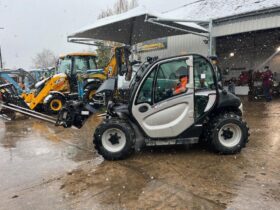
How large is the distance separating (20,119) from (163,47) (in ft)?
34.3

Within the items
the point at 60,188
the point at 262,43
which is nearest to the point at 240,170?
the point at 60,188

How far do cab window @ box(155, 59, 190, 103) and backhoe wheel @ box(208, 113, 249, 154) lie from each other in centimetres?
89

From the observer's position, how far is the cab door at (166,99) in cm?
544

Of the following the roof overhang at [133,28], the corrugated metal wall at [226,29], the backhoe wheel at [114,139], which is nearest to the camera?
the backhoe wheel at [114,139]

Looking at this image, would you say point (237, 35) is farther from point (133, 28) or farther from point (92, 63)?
point (92, 63)

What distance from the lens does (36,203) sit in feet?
12.8

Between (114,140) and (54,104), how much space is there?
21.7ft

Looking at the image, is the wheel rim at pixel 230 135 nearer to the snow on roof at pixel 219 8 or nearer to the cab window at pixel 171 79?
the cab window at pixel 171 79

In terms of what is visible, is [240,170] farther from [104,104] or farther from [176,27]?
[176,27]

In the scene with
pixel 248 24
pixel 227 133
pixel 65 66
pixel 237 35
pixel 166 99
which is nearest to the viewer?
pixel 166 99

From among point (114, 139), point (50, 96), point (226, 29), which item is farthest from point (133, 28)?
point (114, 139)

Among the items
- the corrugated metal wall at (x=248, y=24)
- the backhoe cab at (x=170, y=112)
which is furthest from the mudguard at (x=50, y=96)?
the corrugated metal wall at (x=248, y=24)

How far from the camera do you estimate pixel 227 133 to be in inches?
223

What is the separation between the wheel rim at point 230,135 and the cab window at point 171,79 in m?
1.08
